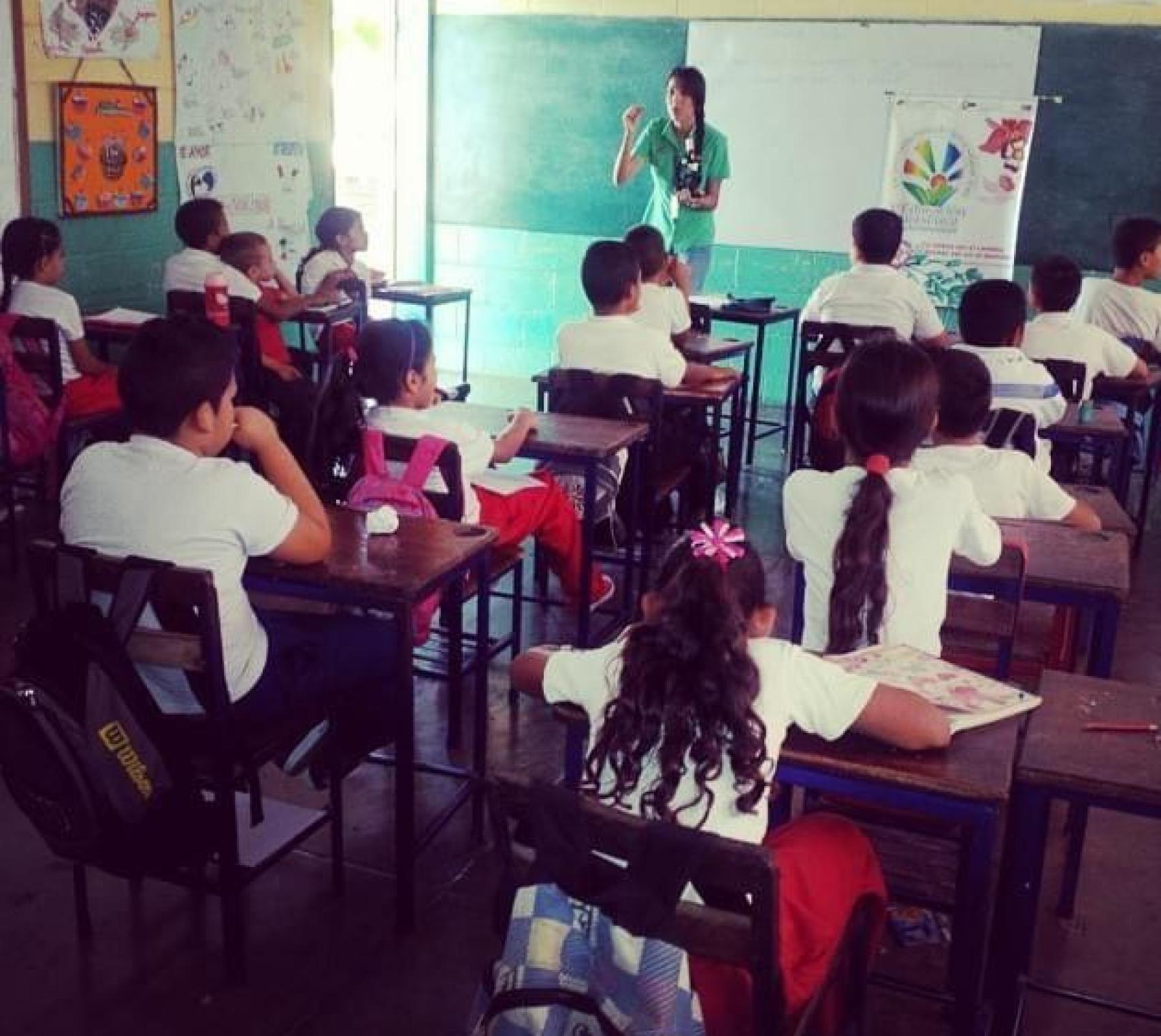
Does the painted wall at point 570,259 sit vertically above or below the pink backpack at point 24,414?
above

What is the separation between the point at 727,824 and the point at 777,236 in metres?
6.16

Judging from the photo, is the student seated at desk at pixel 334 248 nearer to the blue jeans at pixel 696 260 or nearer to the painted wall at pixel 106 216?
the painted wall at pixel 106 216

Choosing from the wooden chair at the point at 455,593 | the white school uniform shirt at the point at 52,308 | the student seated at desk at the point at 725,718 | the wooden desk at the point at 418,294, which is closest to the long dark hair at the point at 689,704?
the student seated at desk at the point at 725,718

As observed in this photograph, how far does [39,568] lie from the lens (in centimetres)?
214

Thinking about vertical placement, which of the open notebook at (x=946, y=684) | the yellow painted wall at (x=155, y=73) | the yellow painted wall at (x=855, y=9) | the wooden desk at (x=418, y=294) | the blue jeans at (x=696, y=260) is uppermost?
the yellow painted wall at (x=855, y=9)

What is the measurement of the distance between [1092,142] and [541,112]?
119 inches

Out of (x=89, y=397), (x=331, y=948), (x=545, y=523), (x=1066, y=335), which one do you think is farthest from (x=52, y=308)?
(x=1066, y=335)

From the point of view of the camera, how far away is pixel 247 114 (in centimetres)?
656

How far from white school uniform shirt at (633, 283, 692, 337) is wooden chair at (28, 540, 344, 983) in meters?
2.82

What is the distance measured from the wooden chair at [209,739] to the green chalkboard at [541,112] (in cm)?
581

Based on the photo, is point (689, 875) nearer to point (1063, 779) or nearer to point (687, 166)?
point (1063, 779)

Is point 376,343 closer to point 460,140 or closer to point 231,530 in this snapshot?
point 231,530

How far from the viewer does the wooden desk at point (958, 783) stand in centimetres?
171

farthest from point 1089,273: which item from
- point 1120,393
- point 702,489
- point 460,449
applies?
point 460,449
